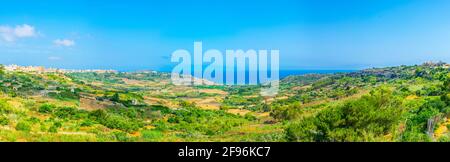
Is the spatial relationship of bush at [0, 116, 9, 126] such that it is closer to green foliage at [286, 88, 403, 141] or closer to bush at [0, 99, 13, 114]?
bush at [0, 99, 13, 114]

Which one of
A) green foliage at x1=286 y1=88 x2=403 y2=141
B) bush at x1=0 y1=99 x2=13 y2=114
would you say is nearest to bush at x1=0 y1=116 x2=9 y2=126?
bush at x1=0 y1=99 x2=13 y2=114

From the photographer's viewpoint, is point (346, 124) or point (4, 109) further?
point (4, 109)

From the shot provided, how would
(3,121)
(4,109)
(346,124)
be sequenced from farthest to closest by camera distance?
(4,109), (3,121), (346,124)

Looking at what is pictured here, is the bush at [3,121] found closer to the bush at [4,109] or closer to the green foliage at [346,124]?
the bush at [4,109]

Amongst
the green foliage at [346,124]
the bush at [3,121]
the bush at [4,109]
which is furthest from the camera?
the bush at [4,109]

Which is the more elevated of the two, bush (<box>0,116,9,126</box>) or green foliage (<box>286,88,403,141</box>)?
green foliage (<box>286,88,403,141</box>)

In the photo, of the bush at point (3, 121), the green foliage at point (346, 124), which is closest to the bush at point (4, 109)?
the bush at point (3, 121)

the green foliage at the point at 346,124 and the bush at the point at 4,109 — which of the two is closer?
the green foliage at the point at 346,124

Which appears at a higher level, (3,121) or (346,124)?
(346,124)

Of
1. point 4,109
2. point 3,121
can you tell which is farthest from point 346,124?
point 4,109

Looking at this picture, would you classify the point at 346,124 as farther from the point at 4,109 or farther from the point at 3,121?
the point at 4,109
